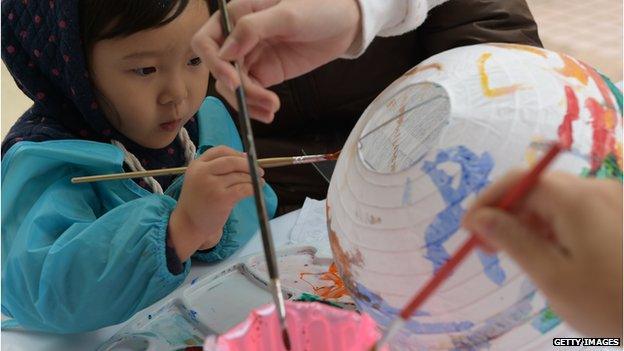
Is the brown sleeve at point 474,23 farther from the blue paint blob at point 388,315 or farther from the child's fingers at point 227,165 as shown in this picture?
the blue paint blob at point 388,315

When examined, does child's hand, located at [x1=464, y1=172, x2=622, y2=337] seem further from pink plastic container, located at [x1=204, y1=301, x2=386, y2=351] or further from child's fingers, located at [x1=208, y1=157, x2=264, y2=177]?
child's fingers, located at [x1=208, y1=157, x2=264, y2=177]

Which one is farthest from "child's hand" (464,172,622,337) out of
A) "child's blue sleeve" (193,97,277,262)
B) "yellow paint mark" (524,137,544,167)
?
"child's blue sleeve" (193,97,277,262)

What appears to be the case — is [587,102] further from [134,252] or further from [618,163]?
[134,252]

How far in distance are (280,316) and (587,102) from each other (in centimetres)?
26

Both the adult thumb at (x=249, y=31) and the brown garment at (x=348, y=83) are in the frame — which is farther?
the brown garment at (x=348, y=83)

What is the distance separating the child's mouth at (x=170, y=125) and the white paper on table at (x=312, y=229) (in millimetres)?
203

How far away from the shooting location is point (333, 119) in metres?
1.13

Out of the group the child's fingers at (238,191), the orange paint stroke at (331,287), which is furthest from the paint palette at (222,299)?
the child's fingers at (238,191)

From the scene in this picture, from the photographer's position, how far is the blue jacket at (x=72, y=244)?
2.32ft

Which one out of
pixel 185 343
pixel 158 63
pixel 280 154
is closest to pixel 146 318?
pixel 185 343

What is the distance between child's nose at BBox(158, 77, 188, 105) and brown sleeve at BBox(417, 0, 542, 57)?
445mm

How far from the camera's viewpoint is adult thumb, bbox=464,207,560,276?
10.7 inches

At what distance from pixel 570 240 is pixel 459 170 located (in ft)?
0.54

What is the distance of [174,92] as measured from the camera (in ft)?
2.54
